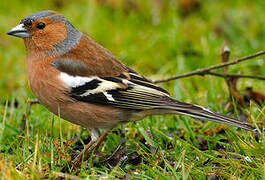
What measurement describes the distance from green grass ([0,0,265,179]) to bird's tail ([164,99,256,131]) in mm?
147

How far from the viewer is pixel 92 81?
4.18m

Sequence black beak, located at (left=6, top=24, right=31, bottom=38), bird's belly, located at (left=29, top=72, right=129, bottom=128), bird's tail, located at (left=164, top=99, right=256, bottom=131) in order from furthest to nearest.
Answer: black beak, located at (left=6, top=24, right=31, bottom=38), bird's belly, located at (left=29, top=72, right=129, bottom=128), bird's tail, located at (left=164, top=99, right=256, bottom=131)

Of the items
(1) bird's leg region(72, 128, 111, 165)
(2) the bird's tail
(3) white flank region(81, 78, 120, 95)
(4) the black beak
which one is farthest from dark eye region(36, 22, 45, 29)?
(2) the bird's tail

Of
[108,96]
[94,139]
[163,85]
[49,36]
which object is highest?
[49,36]

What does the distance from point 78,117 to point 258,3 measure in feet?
15.8

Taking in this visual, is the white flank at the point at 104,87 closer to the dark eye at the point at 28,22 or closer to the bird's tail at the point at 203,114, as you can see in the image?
the bird's tail at the point at 203,114

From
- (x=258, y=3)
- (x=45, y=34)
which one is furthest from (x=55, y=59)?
(x=258, y=3)

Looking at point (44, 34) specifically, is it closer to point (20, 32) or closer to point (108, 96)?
point (20, 32)

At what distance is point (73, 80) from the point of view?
4129mm

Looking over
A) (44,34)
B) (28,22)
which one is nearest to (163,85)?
(44,34)

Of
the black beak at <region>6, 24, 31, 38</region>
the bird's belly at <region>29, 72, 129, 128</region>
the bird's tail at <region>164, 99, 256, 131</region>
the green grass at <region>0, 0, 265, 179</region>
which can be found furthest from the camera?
the black beak at <region>6, 24, 31, 38</region>

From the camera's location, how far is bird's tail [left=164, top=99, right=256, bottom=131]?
388 cm

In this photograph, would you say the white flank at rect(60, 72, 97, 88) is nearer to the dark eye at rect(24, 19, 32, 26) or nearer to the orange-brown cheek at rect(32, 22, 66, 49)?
the orange-brown cheek at rect(32, 22, 66, 49)

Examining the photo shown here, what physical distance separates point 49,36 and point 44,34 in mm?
54
